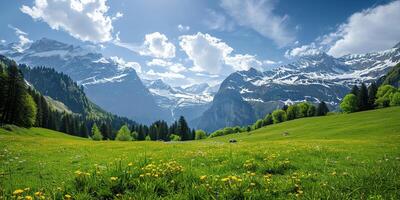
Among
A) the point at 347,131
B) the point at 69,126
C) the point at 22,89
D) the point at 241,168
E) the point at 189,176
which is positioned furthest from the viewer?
the point at 69,126

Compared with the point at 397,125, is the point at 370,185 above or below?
below

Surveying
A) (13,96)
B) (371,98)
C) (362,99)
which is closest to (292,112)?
(362,99)

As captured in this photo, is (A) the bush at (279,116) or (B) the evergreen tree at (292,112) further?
(B) the evergreen tree at (292,112)

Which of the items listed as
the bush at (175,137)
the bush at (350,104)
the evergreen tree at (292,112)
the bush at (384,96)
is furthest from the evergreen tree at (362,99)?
the bush at (175,137)

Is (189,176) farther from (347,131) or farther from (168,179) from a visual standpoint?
(347,131)

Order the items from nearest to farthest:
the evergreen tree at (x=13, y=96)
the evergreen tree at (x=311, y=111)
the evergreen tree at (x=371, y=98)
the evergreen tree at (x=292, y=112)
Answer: the evergreen tree at (x=13, y=96) < the evergreen tree at (x=371, y=98) < the evergreen tree at (x=311, y=111) < the evergreen tree at (x=292, y=112)

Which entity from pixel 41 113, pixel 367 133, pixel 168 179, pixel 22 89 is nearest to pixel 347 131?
pixel 367 133

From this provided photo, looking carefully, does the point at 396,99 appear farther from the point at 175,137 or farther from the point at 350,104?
the point at 175,137

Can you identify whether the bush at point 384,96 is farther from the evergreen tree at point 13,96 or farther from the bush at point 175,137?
the evergreen tree at point 13,96

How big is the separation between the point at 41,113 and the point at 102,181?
133439mm

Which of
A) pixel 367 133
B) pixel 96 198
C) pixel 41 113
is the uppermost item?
pixel 41 113

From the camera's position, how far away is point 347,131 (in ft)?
233

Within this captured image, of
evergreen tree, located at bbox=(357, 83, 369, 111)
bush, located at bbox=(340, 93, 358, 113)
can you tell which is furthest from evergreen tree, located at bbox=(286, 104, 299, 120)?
evergreen tree, located at bbox=(357, 83, 369, 111)

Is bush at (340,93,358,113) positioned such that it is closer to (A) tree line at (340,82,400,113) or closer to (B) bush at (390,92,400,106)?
(A) tree line at (340,82,400,113)
